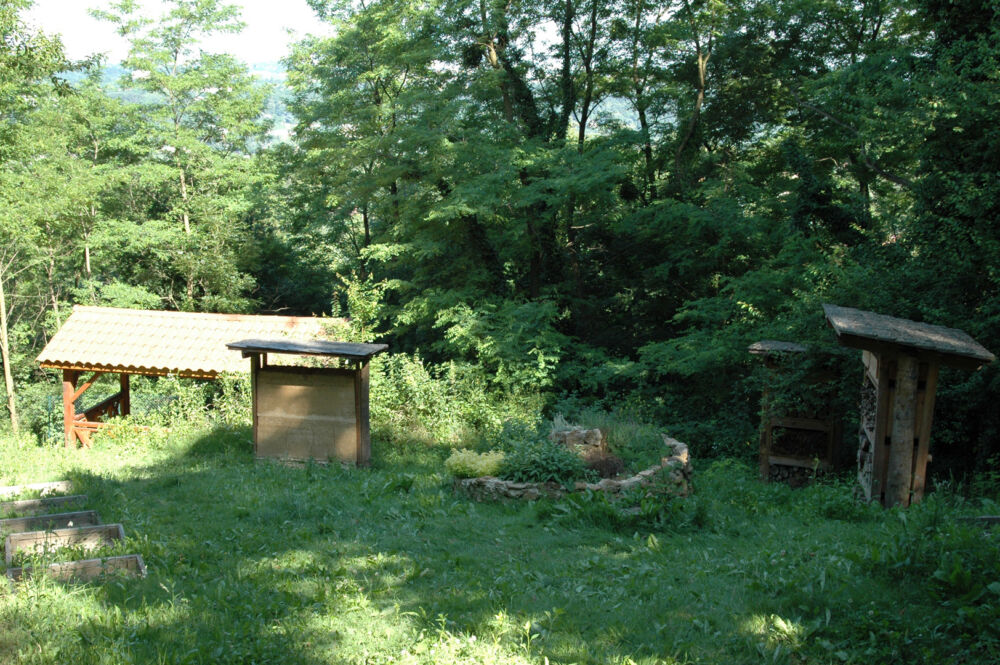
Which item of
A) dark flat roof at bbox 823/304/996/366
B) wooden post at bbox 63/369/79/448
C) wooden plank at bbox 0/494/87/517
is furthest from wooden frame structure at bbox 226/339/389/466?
wooden post at bbox 63/369/79/448

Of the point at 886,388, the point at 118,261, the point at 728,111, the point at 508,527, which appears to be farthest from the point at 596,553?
the point at 118,261

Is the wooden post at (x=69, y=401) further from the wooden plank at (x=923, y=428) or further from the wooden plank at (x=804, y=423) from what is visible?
the wooden plank at (x=923, y=428)

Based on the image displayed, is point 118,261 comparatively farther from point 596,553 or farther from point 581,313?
point 596,553

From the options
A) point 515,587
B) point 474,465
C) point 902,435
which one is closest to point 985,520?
point 902,435

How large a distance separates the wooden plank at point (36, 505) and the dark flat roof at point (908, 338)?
7896 mm

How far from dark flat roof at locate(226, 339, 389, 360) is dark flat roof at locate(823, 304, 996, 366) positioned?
5931mm

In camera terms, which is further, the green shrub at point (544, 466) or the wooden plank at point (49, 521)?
the green shrub at point (544, 466)

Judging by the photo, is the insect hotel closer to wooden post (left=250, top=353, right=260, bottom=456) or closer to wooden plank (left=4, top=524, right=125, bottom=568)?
wooden plank (left=4, top=524, right=125, bottom=568)

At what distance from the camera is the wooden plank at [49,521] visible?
683 centimetres

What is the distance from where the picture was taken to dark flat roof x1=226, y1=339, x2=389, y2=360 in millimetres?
10422

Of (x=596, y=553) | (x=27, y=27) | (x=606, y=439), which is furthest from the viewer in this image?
(x=27, y=27)

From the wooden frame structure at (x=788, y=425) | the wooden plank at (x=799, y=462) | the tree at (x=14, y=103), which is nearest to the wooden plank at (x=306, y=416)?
the wooden frame structure at (x=788, y=425)

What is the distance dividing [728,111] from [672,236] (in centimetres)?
488

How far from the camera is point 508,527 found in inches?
297
